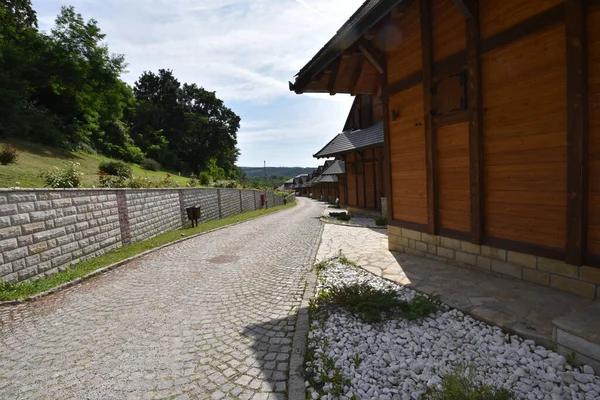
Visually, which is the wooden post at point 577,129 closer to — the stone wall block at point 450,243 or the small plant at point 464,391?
the stone wall block at point 450,243

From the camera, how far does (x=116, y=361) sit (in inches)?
114

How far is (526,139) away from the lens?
376 cm

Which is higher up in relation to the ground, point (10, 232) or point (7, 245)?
point (10, 232)

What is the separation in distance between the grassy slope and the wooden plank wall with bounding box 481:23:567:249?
11.3 metres

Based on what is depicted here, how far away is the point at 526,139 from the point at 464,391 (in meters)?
3.46

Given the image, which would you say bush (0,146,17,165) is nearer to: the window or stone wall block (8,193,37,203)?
stone wall block (8,193,37,203)

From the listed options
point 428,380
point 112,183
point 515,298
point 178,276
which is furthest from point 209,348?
point 112,183

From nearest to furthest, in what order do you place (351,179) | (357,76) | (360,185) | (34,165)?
(357,76) → (34,165) → (360,185) → (351,179)

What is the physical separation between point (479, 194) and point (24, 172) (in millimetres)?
14006

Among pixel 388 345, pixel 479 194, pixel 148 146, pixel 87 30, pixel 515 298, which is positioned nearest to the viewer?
pixel 388 345

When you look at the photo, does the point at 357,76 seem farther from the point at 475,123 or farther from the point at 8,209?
the point at 8,209

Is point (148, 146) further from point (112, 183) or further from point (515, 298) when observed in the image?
point (515, 298)

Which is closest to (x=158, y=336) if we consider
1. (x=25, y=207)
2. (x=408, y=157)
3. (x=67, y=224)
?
(x=25, y=207)

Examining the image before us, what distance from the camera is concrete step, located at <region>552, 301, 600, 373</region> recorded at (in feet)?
7.18
